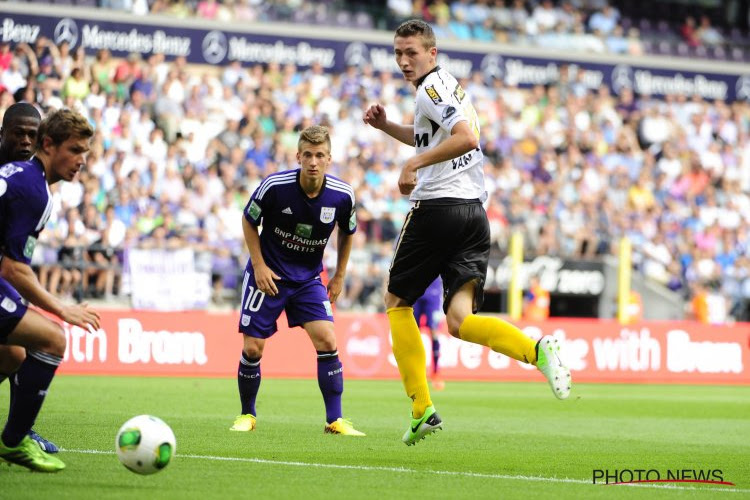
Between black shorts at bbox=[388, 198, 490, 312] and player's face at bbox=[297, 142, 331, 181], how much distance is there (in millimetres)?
1436

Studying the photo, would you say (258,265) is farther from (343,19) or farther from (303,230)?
(343,19)

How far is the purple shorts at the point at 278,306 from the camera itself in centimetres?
982

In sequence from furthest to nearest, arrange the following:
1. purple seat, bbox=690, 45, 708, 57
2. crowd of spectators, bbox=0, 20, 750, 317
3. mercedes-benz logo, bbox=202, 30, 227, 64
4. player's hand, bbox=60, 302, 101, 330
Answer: purple seat, bbox=690, 45, 708, 57, mercedes-benz logo, bbox=202, 30, 227, 64, crowd of spectators, bbox=0, 20, 750, 317, player's hand, bbox=60, 302, 101, 330

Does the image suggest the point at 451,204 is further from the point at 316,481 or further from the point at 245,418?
the point at 245,418

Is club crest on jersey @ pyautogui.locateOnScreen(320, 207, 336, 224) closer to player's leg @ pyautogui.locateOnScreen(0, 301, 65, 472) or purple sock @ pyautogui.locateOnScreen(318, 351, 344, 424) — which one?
purple sock @ pyautogui.locateOnScreen(318, 351, 344, 424)

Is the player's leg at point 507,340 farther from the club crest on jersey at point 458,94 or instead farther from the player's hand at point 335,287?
the player's hand at point 335,287

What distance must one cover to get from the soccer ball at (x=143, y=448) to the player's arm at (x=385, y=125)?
2803 mm

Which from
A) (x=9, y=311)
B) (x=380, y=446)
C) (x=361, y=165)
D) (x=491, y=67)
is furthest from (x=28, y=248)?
(x=491, y=67)

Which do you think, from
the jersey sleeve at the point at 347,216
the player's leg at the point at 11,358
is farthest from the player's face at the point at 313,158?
the player's leg at the point at 11,358

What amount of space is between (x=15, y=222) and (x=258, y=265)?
3.17 meters

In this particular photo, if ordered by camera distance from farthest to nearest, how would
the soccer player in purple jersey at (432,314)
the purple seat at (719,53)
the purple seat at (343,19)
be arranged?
the purple seat at (719,53) < the purple seat at (343,19) < the soccer player in purple jersey at (432,314)

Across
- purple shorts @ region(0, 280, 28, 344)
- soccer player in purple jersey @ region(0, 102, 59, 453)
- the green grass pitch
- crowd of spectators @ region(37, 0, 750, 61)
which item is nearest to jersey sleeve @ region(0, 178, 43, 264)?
purple shorts @ region(0, 280, 28, 344)

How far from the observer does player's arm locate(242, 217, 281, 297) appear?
9492 mm

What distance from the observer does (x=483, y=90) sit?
27.6 m
